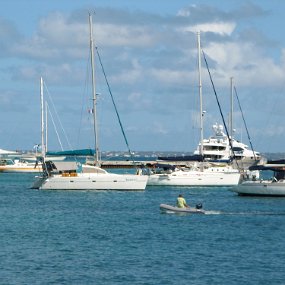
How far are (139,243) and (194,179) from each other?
44394 millimetres

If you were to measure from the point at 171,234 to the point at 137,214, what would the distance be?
12879 mm

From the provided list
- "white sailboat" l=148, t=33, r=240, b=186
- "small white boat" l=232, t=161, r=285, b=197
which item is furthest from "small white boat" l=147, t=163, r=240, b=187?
"small white boat" l=232, t=161, r=285, b=197

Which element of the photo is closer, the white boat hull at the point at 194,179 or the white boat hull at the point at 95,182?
the white boat hull at the point at 95,182

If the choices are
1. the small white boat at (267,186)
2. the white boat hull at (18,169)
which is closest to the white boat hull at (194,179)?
the small white boat at (267,186)

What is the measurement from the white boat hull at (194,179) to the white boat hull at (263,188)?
15.2 meters

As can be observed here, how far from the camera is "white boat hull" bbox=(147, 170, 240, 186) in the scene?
9081cm

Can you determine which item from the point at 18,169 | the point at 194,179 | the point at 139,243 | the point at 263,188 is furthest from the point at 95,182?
the point at 18,169

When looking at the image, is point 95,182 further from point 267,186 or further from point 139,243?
point 139,243

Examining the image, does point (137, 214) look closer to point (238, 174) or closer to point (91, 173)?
point (91, 173)

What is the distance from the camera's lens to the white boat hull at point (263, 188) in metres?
73.6

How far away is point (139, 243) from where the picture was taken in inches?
1832

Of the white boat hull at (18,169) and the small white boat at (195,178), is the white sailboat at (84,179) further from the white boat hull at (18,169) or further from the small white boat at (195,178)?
the white boat hull at (18,169)

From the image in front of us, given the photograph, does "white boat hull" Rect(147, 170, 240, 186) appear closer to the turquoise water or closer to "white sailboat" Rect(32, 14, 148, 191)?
"white sailboat" Rect(32, 14, 148, 191)

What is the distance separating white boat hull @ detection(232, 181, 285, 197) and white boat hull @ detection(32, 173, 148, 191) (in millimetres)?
11265
